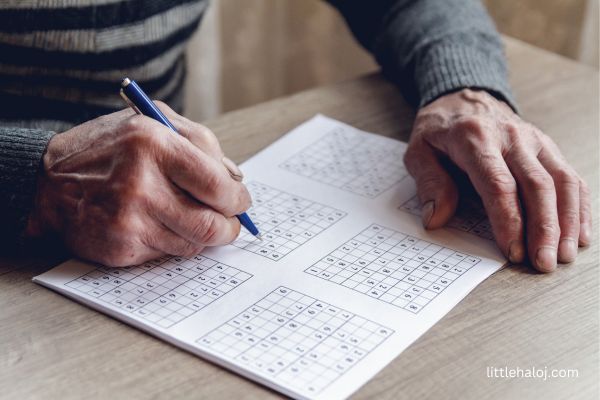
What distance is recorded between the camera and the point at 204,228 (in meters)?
0.78

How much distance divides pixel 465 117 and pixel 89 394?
56 cm

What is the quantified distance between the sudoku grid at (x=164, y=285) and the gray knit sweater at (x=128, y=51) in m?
0.33

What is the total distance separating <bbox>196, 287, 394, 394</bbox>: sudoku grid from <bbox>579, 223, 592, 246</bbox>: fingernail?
280 millimetres

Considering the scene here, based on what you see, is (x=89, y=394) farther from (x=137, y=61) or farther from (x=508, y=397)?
(x=137, y=61)

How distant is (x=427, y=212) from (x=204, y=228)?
0.26 m

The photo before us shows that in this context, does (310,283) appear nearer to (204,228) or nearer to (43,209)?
(204,228)

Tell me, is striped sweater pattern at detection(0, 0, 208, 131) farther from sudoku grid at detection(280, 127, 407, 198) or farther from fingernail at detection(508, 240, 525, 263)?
fingernail at detection(508, 240, 525, 263)

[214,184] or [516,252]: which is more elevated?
[214,184]

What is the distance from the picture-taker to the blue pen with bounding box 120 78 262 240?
0.82 m

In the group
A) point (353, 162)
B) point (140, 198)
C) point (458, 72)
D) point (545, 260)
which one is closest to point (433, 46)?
point (458, 72)

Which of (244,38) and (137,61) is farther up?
(137,61)

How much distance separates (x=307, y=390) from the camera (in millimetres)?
626

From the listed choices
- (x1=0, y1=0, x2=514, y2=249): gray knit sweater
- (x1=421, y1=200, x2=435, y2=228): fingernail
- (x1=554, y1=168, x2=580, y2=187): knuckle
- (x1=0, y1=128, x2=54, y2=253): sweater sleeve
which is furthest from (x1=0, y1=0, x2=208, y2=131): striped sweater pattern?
(x1=554, y1=168, x2=580, y2=187): knuckle

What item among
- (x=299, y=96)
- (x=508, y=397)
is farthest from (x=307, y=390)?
(x=299, y=96)
